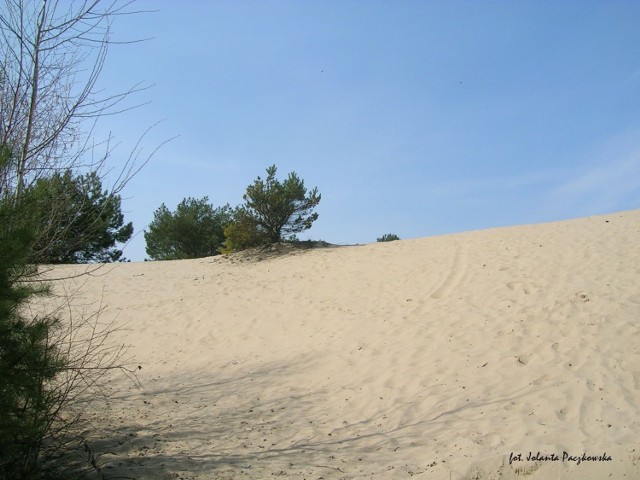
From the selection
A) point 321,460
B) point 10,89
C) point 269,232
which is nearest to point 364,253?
point 269,232

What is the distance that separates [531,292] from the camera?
31.4 ft

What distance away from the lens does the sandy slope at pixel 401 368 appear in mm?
5078

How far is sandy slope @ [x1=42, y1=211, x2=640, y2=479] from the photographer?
5078 millimetres

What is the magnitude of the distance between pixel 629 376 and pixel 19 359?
622cm

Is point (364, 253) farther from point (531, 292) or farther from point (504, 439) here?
point (504, 439)

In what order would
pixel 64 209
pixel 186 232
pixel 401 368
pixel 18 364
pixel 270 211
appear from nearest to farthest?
pixel 18 364 → pixel 64 209 → pixel 401 368 → pixel 270 211 → pixel 186 232

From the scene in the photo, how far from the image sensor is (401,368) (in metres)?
7.58

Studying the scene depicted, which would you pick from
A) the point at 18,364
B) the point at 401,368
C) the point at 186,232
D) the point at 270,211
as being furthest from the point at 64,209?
the point at 186,232

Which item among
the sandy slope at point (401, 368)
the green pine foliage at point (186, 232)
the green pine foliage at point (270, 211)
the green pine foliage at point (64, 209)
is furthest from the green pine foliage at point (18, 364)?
the green pine foliage at point (186, 232)

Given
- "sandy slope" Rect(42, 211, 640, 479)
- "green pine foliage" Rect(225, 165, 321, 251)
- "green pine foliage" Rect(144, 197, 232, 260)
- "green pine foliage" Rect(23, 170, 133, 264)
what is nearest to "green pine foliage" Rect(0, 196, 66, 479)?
"green pine foliage" Rect(23, 170, 133, 264)

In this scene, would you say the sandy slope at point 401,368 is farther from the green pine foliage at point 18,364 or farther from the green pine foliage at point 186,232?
the green pine foliage at point 186,232

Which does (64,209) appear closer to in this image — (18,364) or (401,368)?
(18,364)

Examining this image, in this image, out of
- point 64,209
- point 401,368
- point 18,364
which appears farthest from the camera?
point 401,368

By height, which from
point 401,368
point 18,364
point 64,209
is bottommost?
point 401,368
